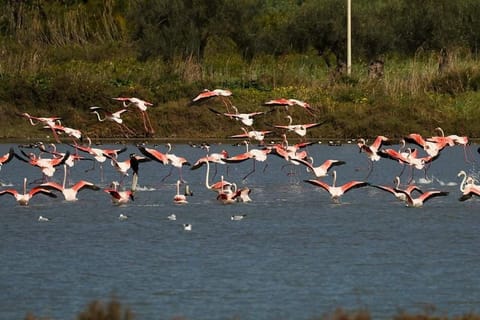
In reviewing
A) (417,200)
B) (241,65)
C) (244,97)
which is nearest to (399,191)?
(417,200)

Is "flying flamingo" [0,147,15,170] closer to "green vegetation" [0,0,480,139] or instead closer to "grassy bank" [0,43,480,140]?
"green vegetation" [0,0,480,139]

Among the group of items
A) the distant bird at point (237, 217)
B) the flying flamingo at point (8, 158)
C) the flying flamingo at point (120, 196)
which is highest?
the flying flamingo at point (8, 158)

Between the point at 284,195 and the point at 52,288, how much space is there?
31.0 feet

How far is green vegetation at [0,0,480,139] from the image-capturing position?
3400 cm

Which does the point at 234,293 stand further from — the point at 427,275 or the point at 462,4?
the point at 462,4

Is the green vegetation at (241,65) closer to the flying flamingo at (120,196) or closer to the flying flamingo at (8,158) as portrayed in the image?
the flying flamingo at (8,158)

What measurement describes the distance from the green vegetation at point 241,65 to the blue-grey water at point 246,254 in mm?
8963

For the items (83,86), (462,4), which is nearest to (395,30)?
(462,4)

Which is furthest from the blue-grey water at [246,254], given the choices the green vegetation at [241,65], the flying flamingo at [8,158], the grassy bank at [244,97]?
the green vegetation at [241,65]

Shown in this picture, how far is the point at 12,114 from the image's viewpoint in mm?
34375

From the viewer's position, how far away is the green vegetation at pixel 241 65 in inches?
1339

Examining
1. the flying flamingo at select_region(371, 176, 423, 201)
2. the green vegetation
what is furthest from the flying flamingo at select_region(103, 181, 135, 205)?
the green vegetation

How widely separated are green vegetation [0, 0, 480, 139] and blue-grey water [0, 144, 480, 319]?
29.4 ft

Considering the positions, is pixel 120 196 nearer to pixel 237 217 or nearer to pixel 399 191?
pixel 237 217
